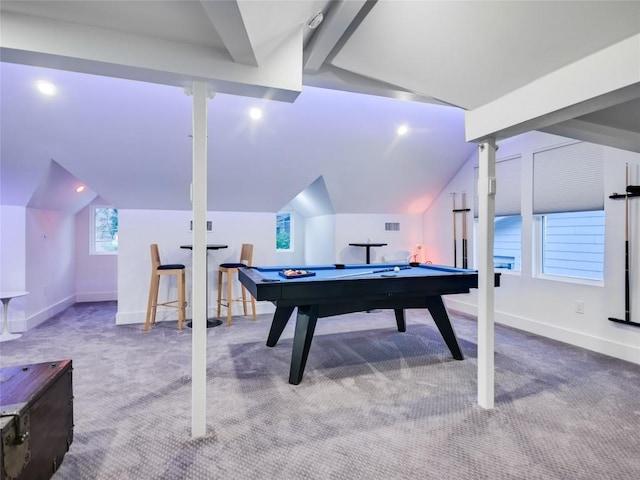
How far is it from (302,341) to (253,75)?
1.95 metres

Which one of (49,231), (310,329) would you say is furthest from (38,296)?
(310,329)

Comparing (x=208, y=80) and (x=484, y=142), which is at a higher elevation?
(x=208, y=80)

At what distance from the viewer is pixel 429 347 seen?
3.68m

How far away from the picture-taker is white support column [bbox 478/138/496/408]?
2.38m

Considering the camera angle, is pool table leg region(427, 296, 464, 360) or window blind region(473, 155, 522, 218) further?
window blind region(473, 155, 522, 218)

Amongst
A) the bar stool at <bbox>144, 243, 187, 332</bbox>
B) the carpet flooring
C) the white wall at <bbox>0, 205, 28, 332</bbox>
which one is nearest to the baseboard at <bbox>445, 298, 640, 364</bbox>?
the carpet flooring

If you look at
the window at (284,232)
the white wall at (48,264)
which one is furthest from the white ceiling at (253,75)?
the window at (284,232)

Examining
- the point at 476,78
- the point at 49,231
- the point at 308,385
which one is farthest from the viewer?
the point at 49,231

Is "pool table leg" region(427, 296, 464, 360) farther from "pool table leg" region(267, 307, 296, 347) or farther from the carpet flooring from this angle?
"pool table leg" region(267, 307, 296, 347)

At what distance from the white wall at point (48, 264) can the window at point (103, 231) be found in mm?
351

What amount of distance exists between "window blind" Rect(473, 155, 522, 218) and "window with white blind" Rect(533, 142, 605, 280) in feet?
0.88

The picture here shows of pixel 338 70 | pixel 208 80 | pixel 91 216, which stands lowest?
pixel 91 216

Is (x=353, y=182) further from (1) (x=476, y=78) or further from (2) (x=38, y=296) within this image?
(2) (x=38, y=296)

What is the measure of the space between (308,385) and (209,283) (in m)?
2.79
